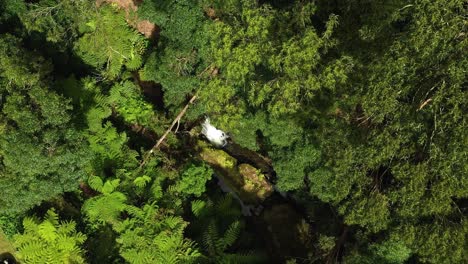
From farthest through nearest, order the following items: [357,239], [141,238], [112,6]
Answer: [112,6], [141,238], [357,239]

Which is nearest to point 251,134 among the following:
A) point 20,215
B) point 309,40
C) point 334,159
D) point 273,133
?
point 273,133

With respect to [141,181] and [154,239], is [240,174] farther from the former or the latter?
[154,239]

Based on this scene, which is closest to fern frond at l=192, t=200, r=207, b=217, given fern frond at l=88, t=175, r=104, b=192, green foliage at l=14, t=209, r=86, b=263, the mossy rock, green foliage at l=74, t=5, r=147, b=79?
the mossy rock

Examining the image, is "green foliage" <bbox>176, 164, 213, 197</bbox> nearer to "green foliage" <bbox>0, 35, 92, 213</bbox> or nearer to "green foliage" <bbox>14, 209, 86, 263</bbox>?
"green foliage" <bbox>0, 35, 92, 213</bbox>

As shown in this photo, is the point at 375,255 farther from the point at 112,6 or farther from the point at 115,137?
the point at 112,6

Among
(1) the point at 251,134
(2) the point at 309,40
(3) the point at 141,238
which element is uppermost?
(2) the point at 309,40

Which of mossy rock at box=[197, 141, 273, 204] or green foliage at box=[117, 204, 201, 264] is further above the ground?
mossy rock at box=[197, 141, 273, 204]
